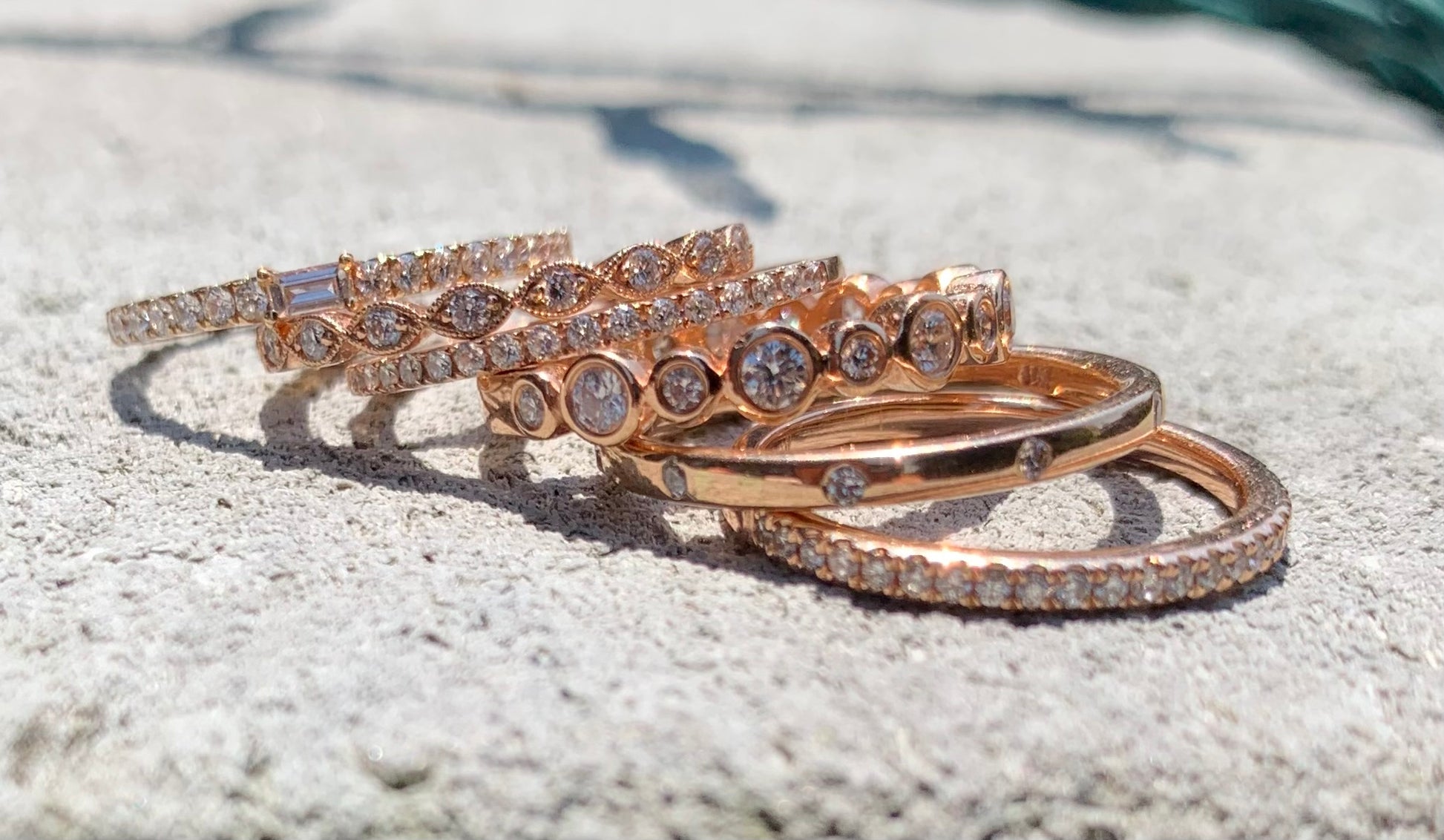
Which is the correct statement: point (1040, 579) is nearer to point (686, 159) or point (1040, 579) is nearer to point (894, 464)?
point (894, 464)

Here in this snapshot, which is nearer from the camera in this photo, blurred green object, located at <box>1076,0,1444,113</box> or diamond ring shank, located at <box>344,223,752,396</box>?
diamond ring shank, located at <box>344,223,752,396</box>

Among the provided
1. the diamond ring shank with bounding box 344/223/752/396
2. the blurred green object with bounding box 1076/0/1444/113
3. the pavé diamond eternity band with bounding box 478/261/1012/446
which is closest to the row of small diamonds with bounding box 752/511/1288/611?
the pavé diamond eternity band with bounding box 478/261/1012/446

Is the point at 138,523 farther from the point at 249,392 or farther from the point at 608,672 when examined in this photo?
the point at 608,672

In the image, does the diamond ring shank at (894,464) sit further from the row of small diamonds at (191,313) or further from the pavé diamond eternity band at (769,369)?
the row of small diamonds at (191,313)

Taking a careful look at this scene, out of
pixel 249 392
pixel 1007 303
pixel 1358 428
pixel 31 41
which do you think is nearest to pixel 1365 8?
pixel 1358 428

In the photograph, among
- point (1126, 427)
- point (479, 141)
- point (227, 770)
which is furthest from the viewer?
point (479, 141)

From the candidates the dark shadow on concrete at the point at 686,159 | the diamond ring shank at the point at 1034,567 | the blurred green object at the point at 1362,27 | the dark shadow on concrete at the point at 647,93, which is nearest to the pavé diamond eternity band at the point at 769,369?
the diamond ring shank at the point at 1034,567

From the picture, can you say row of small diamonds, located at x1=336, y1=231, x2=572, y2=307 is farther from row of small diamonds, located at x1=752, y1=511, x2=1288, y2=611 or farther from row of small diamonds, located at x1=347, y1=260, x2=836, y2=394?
row of small diamonds, located at x1=752, y1=511, x2=1288, y2=611
